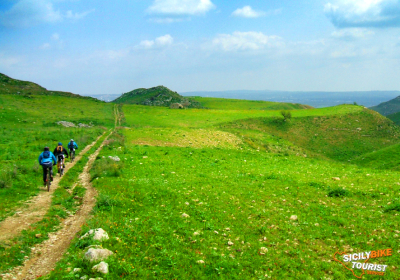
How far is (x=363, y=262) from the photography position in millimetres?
8117

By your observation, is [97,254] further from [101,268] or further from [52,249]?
[52,249]

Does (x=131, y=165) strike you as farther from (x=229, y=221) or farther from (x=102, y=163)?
(x=229, y=221)

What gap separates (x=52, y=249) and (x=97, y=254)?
250 cm

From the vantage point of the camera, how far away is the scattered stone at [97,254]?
7.80 metres

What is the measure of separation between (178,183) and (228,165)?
7929 mm

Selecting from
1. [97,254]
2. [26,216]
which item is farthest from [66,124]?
[97,254]

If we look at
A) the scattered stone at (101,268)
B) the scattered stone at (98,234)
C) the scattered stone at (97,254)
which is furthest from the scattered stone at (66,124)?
the scattered stone at (101,268)

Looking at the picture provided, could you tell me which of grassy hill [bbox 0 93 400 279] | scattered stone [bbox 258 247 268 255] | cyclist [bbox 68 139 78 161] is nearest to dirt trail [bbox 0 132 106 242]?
grassy hill [bbox 0 93 400 279]

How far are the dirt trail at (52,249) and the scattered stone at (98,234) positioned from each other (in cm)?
84

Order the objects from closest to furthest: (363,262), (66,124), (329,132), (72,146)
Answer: (363,262) < (72,146) < (66,124) < (329,132)

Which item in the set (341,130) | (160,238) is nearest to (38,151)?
(160,238)

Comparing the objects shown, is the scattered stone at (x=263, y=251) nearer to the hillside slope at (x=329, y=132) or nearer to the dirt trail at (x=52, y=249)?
the dirt trail at (x=52, y=249)

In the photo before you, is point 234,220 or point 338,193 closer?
point 234,220

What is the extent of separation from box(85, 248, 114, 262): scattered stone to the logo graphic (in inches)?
295
